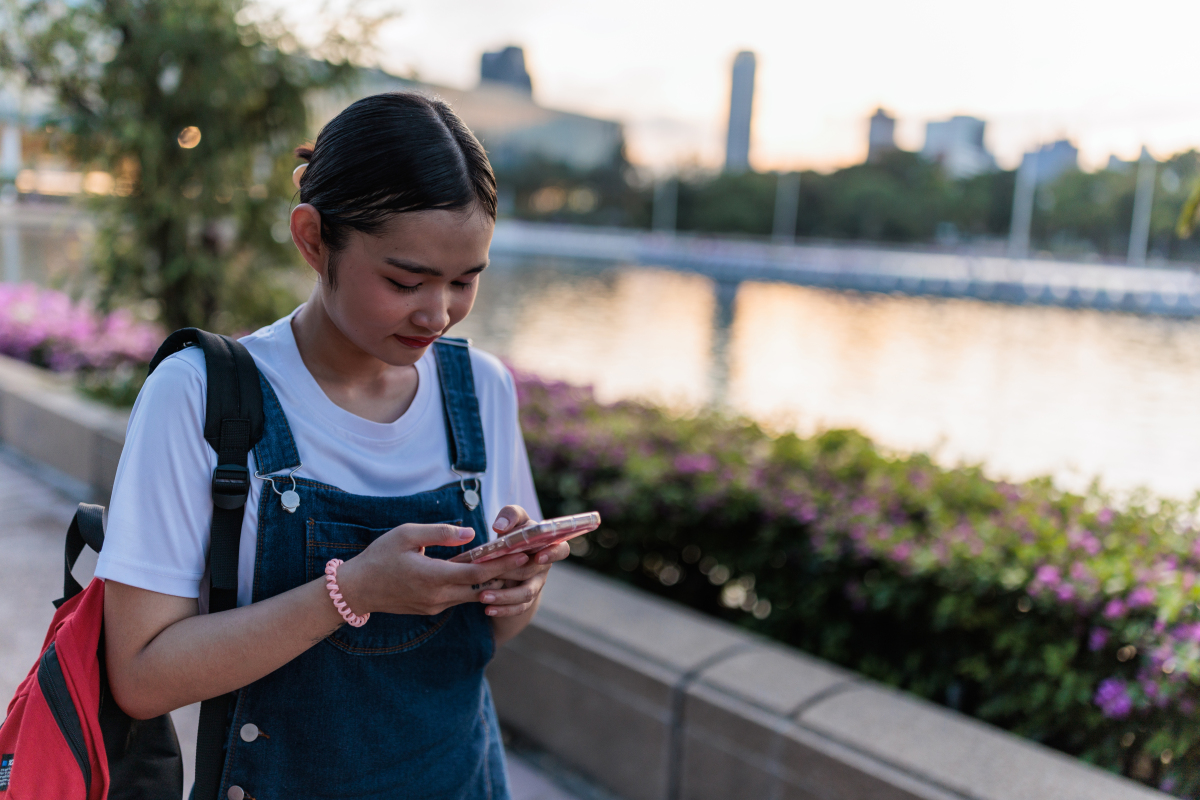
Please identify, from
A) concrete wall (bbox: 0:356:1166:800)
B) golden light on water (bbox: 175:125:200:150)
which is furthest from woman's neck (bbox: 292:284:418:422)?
golden light on water (bbox: 175:125:200:150)

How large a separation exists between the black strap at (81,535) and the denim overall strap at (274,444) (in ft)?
0.72

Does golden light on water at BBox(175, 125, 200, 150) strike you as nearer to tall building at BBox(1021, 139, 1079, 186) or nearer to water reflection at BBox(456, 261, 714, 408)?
water reflection at BBox(456, 261, 714, 408)

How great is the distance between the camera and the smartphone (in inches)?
37.6

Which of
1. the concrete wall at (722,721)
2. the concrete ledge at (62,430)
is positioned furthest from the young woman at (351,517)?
the concrete ledge at (62,430)

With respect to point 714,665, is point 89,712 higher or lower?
higher

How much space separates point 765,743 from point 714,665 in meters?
0.28

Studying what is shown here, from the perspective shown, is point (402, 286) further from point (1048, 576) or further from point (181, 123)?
point (181, 123)

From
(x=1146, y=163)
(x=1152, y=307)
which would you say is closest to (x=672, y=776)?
(x=1152, y=307)

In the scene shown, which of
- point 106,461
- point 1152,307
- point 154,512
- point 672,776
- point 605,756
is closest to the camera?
point 154,512

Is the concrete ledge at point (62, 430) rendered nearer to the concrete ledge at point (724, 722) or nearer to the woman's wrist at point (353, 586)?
the concrete ledge at point (724, 722)

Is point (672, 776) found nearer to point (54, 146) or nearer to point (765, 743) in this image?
point (765, 743)

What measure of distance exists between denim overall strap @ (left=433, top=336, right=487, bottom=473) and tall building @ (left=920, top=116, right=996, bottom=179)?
64.8 m

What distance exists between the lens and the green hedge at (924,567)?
2.23 m

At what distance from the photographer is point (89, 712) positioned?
977 mm
